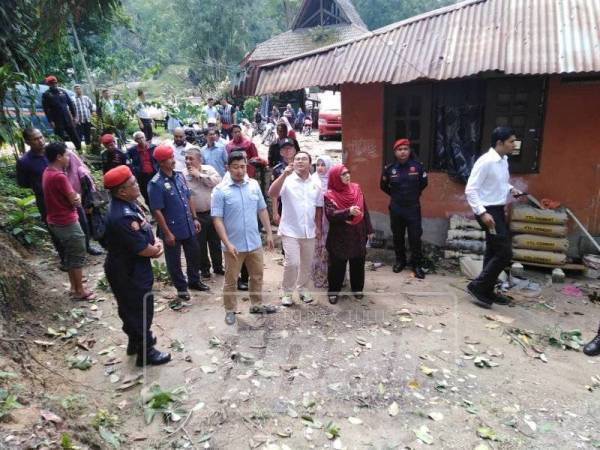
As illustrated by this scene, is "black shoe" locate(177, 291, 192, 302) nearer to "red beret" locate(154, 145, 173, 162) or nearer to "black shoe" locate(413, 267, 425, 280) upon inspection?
"red beret" locate(154, 145, 173, 162)

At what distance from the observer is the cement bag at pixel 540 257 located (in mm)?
6414

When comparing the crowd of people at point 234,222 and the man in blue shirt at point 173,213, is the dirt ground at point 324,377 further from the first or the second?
the man in blue shirt at point 173,213

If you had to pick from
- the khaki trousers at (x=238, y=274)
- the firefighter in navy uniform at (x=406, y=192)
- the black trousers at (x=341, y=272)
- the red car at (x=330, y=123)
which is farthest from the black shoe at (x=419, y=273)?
the red car at (x=330, y=123)

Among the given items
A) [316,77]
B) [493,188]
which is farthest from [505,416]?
[316,77]

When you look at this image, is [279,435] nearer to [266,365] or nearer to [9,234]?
[266,365]

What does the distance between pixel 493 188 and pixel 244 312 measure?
10.4ft

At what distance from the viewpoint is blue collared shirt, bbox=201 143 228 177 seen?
6.67 metres

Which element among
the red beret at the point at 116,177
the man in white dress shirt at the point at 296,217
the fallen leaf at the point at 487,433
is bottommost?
the fallen leaf at the point at 487,433

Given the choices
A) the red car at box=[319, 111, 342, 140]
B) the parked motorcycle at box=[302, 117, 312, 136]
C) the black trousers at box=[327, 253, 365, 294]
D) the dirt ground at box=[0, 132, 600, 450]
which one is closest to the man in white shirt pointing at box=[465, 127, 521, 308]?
the dirt ground at box=[0, 132, 600, 450]

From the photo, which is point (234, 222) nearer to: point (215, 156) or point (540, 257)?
point (215, 156)

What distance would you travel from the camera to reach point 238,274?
14.9ft

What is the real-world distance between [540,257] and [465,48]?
327 centimetres

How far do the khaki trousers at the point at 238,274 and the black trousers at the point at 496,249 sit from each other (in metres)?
2.57

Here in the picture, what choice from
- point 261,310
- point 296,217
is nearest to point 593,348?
point 296,217
